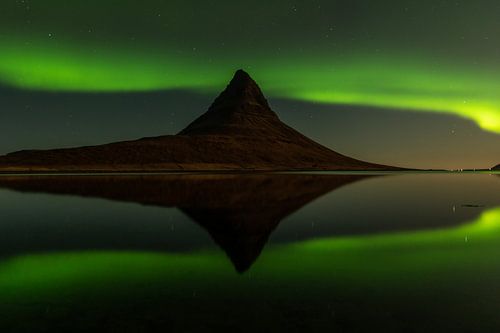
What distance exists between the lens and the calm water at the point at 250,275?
10.0 metres

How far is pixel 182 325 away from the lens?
9.64m

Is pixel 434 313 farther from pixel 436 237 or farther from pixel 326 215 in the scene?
pixel 326 215

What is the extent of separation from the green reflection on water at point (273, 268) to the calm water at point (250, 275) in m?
0.05

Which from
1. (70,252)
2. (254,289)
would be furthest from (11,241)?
(254,289)

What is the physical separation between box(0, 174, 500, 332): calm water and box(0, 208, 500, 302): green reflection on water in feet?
0.15

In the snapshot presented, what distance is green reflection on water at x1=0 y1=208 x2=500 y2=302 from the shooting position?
13.1m

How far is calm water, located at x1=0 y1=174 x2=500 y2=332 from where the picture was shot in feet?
32.9

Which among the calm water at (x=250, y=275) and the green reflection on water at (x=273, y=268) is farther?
the green reflection on water at (x=273, y=268)

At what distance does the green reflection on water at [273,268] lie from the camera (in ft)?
42.9

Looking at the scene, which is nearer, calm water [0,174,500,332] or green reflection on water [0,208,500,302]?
calm water [0,174,500,332]

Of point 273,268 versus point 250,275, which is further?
point 273,268

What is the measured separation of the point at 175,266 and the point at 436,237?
42.2 feet

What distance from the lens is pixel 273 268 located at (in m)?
15.1

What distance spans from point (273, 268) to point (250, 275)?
1.19 m
